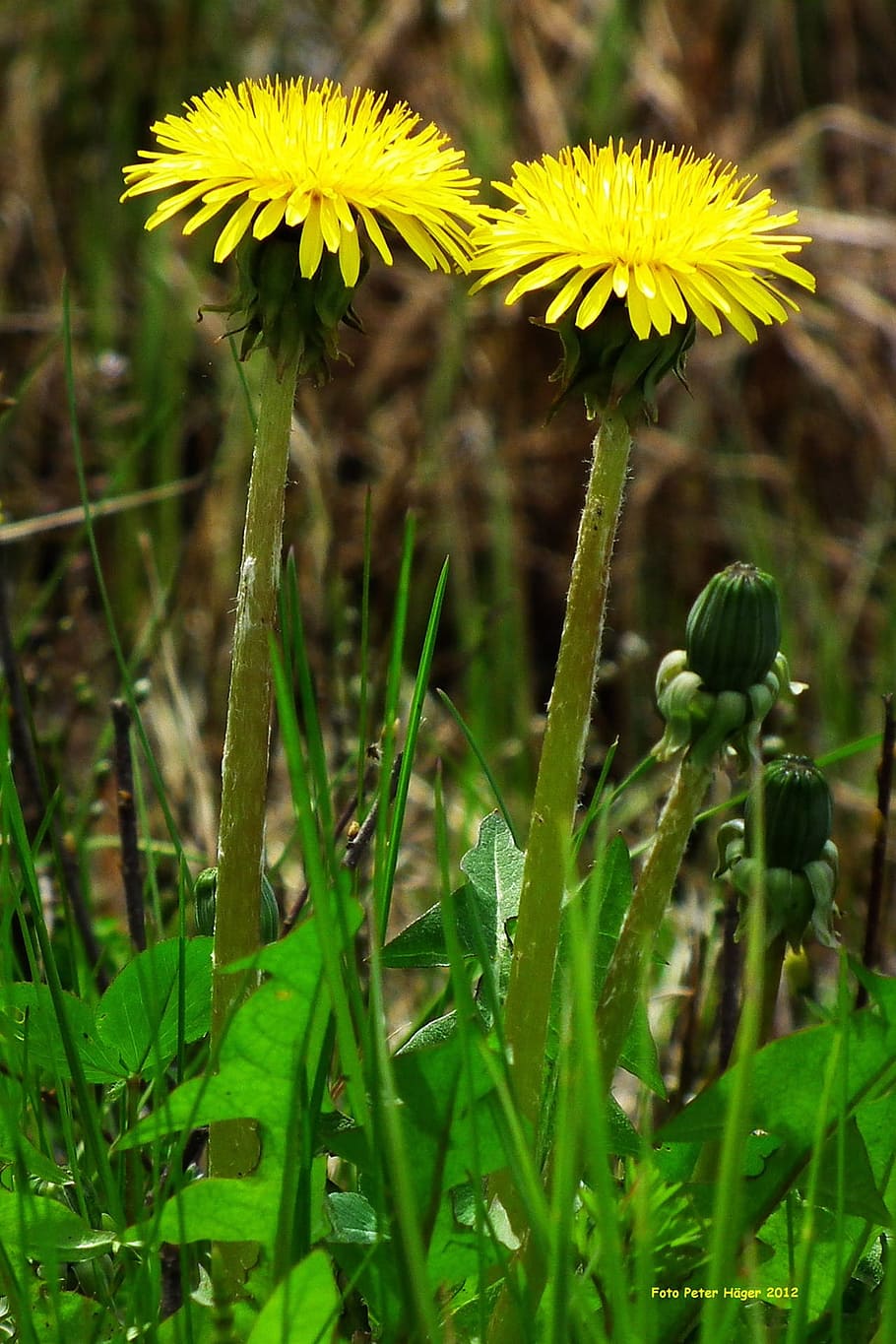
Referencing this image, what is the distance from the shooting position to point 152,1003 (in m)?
0.87

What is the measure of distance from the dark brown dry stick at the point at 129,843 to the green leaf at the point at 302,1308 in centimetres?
52

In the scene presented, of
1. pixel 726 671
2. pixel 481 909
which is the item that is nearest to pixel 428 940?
pixel 481 909

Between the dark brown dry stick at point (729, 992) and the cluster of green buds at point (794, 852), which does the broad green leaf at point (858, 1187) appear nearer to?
the cluster of green buds at point (794, 852)

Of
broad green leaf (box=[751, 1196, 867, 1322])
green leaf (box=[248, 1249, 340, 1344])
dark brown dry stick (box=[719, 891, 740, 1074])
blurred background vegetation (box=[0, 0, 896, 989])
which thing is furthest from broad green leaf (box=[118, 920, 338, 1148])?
blurred background vegetation (box=[0, 0, 896, 989])

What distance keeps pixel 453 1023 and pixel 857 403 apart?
2.81 metres

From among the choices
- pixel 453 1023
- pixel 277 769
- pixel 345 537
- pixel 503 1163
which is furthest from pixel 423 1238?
pixel 345 537

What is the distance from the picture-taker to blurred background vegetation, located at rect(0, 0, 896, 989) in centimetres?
315

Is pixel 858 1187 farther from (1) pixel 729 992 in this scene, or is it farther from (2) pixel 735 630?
(1) pixel 729 992

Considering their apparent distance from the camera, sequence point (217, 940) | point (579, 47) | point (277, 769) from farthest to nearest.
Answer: point (579, 47) → point (277, 769) → point (217, 940)

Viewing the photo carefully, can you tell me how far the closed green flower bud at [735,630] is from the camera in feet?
2.79

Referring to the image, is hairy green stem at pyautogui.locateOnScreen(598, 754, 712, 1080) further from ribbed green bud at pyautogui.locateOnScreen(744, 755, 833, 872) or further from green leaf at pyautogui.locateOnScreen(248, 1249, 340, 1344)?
green leaf at pyautogui.locateOnScreen(248, 1249, 340, 1344)

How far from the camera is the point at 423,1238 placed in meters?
0.82

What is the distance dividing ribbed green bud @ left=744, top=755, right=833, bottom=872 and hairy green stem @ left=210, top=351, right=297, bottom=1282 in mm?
318

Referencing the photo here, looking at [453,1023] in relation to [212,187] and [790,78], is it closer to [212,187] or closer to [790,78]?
[212,187]
